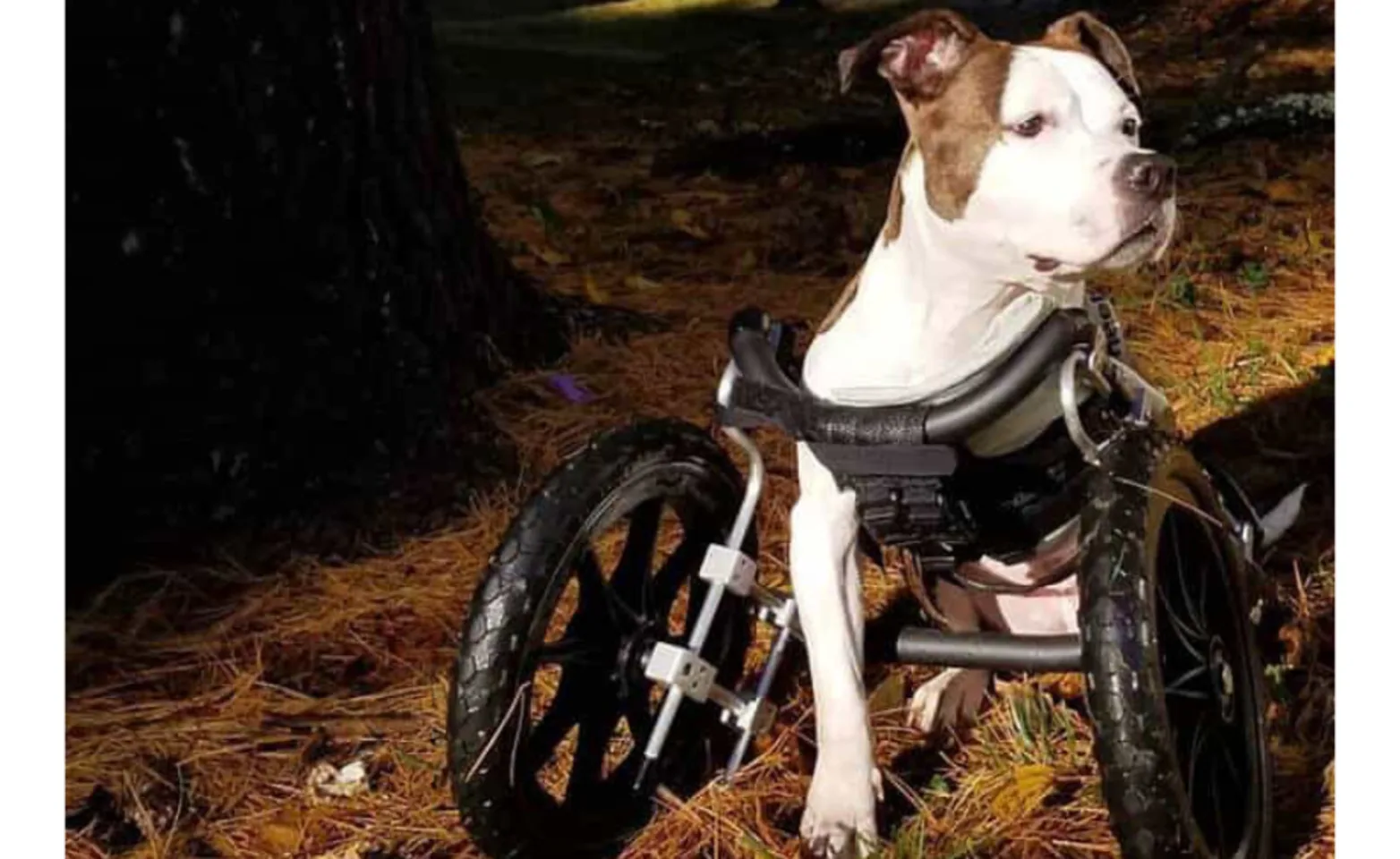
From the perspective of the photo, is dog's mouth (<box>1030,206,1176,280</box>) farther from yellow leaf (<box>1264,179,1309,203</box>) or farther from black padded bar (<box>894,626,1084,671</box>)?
yellow leaf (<box>1264,179,1309,203</box>)

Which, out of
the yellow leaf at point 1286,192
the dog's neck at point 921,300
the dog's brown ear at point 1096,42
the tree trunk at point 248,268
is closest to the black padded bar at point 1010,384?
the dog's neck at point 921,300

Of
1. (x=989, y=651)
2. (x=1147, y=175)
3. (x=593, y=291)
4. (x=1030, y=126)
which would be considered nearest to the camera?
(x=1147, y=175)

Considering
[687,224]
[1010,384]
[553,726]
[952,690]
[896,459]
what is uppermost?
[1010,384]

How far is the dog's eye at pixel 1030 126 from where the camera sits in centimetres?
205

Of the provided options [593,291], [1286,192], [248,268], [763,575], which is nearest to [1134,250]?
[763,575]

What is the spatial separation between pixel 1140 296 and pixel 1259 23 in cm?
392

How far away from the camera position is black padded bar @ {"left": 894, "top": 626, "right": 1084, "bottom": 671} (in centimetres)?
207

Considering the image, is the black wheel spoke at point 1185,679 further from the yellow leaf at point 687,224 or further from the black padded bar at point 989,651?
the yellow leaf at point 687,224

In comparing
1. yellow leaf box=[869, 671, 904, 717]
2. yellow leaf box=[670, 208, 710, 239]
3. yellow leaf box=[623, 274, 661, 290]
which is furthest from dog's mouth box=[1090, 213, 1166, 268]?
yellow leaf box=[670, 208, 710, 239]

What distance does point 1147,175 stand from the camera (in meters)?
1.95

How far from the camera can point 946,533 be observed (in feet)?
7.02

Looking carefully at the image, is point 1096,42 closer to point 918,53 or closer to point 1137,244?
point 918,53

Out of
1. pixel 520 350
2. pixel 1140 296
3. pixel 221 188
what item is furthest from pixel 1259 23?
pixel 221 188

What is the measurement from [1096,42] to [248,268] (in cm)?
147
